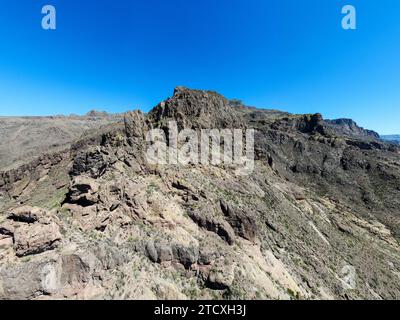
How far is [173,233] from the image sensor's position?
1350 inches

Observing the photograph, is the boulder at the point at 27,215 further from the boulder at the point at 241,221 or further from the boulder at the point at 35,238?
the boulder at the point at 241,221

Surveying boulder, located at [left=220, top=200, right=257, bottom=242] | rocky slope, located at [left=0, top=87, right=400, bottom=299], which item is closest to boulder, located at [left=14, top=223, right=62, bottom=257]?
rocky slope, located at [left=0, top=87, right=400, bottom=299]

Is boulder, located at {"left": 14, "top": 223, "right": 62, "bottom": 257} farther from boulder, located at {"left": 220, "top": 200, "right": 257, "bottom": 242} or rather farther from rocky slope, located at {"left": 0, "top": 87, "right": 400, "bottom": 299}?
boulder, located at {"left": 220, "top": 200, "right": 257, "bottom": 242}

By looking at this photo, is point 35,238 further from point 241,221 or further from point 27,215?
point 241,221

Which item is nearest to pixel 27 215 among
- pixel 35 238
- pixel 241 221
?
pixel 35 238

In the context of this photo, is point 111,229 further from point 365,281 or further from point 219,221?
point 365,281

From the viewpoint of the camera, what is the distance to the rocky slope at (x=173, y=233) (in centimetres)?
2689

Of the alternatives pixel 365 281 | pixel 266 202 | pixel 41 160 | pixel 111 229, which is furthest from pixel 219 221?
pixel 41 160

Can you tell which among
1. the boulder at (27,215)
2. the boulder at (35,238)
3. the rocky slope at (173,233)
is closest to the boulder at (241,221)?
the rocky slope at (173,233)

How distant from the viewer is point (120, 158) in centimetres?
4050

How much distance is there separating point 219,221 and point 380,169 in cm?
9752

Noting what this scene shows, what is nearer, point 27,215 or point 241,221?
point 27,215

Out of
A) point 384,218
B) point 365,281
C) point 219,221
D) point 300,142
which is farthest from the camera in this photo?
point 300,142

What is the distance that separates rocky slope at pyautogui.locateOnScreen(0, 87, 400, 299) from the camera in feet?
88.2
